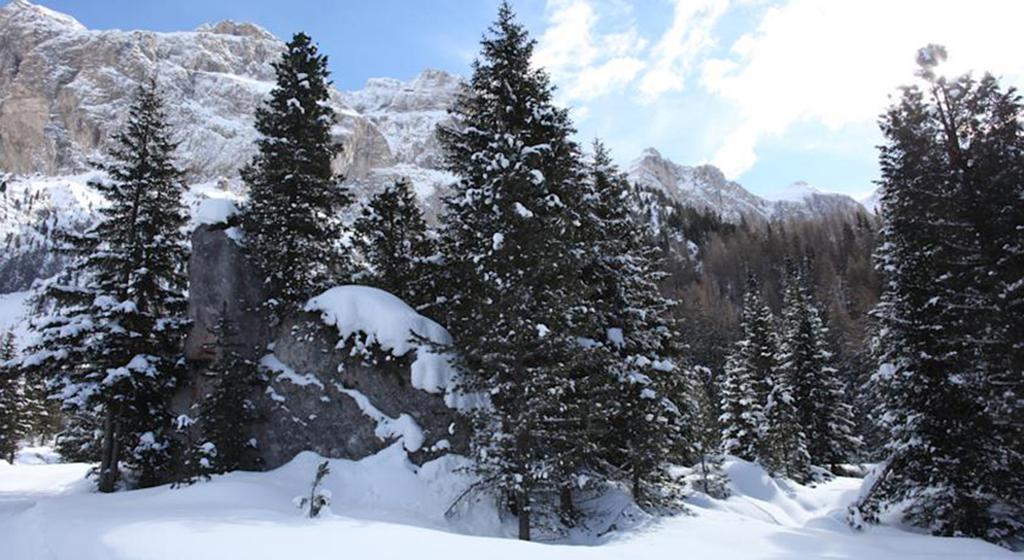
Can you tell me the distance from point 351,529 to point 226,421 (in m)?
9.05

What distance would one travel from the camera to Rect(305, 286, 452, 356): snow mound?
15.5 meters

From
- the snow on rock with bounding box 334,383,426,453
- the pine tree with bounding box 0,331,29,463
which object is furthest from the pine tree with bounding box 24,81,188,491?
the pine tree with bounding box 0,331,29,463

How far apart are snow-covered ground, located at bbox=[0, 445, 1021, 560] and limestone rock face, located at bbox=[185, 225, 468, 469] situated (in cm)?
66

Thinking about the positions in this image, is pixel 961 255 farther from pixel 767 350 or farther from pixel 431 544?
pixel 767 350

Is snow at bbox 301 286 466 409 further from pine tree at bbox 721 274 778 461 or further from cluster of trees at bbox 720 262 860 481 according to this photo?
pine tree at bbox 721 274 778 461

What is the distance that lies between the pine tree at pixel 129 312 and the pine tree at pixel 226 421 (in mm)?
3161

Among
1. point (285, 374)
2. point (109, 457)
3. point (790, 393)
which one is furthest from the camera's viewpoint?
point (790, 393)

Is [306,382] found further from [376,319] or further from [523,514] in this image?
[523,514]

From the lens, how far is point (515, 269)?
13.6 metres

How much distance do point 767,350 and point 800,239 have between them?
4386 inches

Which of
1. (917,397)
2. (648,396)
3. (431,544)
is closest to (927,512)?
(917,397)

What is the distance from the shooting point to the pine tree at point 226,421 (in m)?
15.0

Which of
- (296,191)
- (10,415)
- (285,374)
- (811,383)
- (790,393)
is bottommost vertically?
(10,415)

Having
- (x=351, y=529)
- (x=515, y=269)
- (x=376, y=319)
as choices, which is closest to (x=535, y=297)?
(x=515, y=269)
